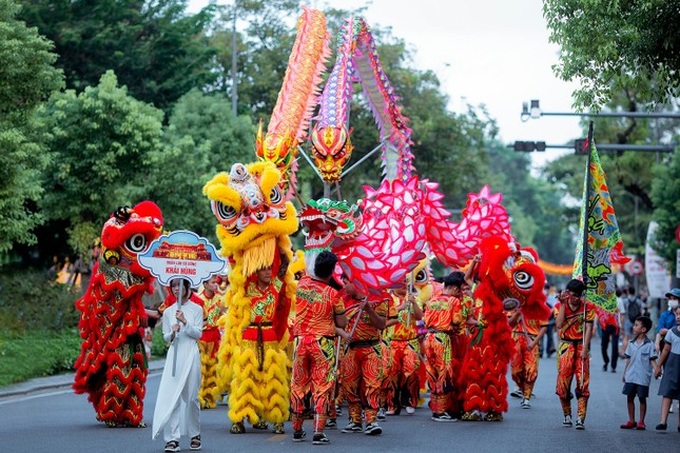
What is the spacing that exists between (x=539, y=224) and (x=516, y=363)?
121m

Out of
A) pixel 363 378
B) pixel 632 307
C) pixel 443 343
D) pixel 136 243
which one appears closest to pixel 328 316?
pixel 363 378

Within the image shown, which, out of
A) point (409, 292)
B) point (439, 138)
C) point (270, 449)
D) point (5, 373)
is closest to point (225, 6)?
point (439, 138)

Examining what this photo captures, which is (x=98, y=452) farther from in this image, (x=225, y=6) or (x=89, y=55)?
(x=225, y=6)

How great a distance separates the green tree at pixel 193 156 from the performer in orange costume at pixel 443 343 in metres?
18.6

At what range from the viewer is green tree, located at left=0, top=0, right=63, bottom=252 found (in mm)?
23141

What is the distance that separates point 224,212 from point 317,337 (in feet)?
6.37

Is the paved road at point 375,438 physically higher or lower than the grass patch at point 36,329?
lower

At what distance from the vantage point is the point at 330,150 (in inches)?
767

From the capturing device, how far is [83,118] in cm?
3509

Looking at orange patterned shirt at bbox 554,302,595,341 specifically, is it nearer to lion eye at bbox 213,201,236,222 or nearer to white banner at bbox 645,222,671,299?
lion eye at bbox 213,201,236,222

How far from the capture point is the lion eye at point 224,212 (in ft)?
49.1

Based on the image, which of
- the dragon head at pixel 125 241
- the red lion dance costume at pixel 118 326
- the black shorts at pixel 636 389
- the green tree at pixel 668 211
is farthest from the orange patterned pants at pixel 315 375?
the green tree at pixel 668 211

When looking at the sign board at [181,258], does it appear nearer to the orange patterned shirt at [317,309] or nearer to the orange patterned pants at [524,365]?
the orange patterned shirt at [317,309]

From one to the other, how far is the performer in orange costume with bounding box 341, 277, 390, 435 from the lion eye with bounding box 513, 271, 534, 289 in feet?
10.5
